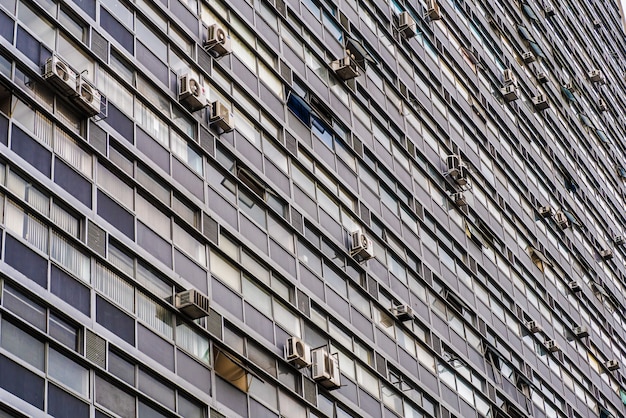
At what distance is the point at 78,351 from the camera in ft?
83.5

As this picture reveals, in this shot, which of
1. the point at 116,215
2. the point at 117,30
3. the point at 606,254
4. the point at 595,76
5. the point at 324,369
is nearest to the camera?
the point at 116,215

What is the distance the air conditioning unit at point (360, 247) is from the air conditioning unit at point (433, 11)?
15.7 metres

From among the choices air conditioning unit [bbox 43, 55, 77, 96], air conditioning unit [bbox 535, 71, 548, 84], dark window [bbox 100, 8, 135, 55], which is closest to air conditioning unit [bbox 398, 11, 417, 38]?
air conditioning unit [bbox 535, 71, 548, 84]

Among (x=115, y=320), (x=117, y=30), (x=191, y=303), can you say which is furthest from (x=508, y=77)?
(x=115, y=320)

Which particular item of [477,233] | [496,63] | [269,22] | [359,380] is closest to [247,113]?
[269,22]

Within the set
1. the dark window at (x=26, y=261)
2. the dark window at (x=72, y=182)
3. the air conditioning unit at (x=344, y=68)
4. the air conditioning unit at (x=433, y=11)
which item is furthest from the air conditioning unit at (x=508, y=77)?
the dark window at (x=26, y=261)

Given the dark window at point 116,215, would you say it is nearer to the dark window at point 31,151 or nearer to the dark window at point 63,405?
the dark window at point 31,151

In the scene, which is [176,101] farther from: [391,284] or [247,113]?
[391,284]

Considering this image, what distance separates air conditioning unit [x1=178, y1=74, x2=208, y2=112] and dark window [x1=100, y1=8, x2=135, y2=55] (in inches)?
65.4

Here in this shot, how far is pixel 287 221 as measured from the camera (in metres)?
35.3

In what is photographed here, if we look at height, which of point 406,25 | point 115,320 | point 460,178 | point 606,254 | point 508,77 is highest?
point 508,77

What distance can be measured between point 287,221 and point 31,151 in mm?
10129

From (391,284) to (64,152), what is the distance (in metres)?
15.1

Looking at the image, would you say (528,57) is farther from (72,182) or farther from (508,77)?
(72,182)
